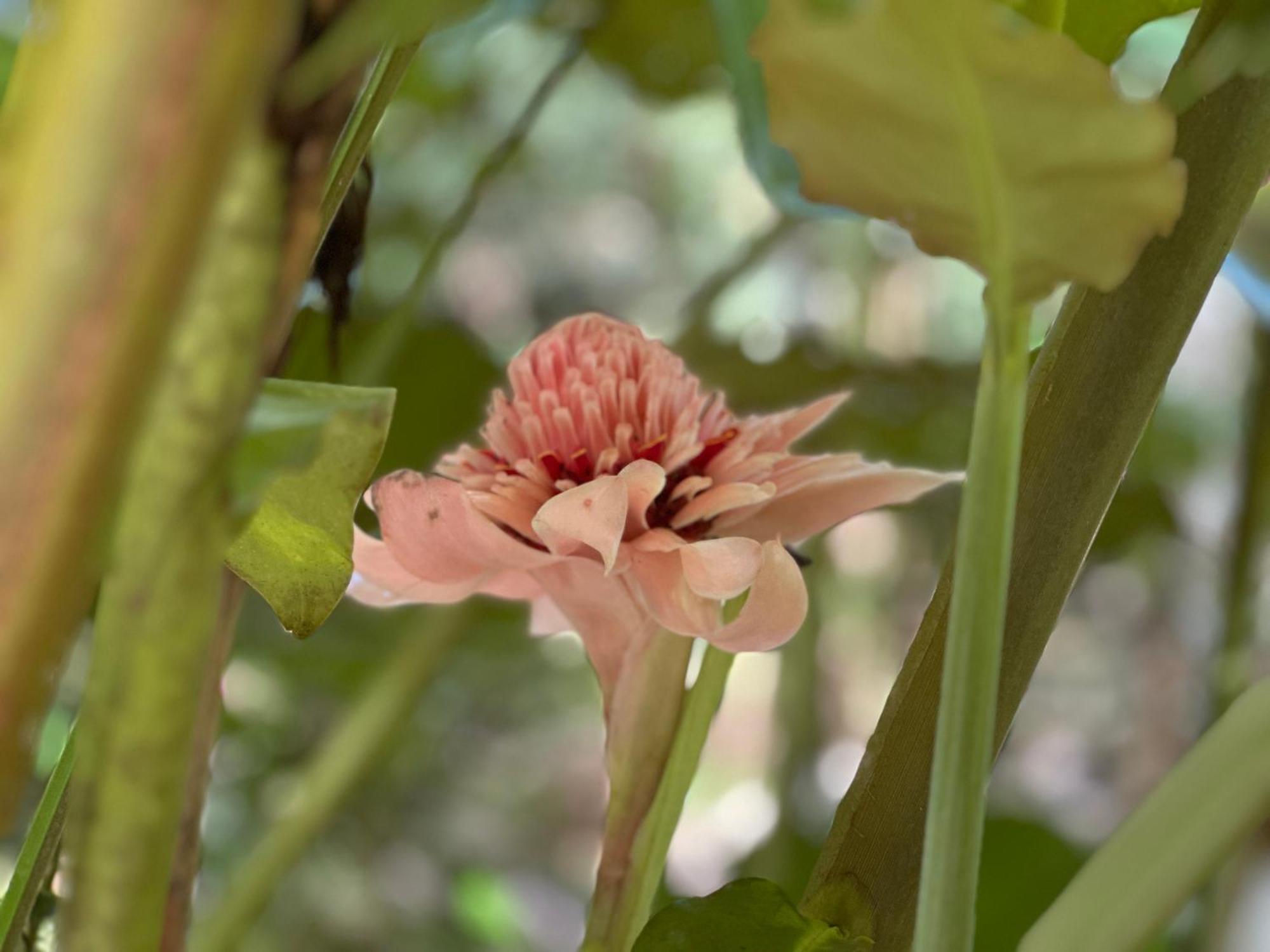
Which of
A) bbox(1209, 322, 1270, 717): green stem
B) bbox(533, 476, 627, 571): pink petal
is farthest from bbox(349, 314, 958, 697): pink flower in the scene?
bbox(1209, 322, 1270, 717): green stem

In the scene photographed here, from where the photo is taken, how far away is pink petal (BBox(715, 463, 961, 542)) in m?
0.17

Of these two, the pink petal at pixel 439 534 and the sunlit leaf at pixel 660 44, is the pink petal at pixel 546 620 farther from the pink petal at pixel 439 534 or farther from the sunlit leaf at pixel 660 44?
the sunlit leaf at pixel 660 44

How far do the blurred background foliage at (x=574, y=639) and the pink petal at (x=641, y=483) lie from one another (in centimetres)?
9

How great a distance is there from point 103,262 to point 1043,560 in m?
0.12

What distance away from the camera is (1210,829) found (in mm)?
100

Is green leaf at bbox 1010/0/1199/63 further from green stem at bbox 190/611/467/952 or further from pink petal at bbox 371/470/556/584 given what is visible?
green stem at bbox 190/611/467/952

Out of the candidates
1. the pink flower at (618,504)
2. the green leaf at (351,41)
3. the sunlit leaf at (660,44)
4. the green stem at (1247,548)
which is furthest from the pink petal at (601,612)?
the sunlit leaf at (660,44)

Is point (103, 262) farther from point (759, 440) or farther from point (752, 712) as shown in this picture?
point (752, 712)

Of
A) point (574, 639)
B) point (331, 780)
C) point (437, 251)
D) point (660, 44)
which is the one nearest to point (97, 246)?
point (437, 251)

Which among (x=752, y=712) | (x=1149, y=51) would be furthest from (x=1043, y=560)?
(x=752, y=712)

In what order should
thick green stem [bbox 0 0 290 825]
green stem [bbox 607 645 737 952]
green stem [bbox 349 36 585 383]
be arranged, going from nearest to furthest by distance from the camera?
thick green stem [bbox 0 0 290 825] → green stem [bbox 607 645 737 952] → green stem [bbox 349 36 585 383]

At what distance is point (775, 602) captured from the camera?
153 mm

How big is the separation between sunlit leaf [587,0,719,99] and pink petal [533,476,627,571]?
0.37 m

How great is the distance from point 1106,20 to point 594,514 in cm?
12
